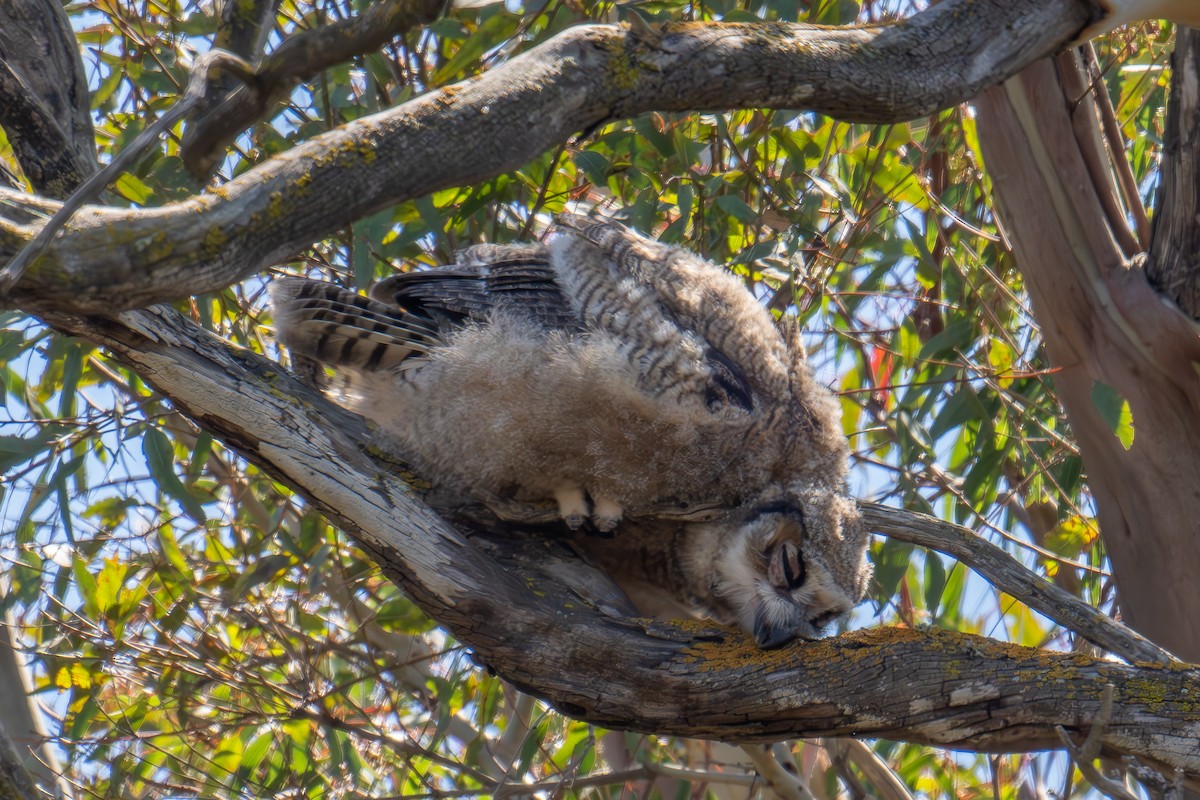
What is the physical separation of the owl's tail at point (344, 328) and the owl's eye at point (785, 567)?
2.72ft

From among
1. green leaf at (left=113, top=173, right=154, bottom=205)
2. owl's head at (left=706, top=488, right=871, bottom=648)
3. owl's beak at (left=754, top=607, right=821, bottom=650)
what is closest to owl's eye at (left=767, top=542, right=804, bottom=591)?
owl's head at (left=706, top=488, right=871, bottom=648)

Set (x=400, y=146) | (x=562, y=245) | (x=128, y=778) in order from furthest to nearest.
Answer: (x=128, y=778)
(x=562, y=245)
(x=400, y=146)

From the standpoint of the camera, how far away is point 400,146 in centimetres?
161

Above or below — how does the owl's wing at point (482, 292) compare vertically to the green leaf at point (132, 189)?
below

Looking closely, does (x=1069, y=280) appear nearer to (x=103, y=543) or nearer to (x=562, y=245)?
(x=562, y=245)

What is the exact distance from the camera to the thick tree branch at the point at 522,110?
1394mm

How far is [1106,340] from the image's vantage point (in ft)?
9.41

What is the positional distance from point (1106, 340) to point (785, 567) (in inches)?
43.3

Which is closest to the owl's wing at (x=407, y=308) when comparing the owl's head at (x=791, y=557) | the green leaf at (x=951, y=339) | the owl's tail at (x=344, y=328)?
the owl's tail at (x=344, y=328)

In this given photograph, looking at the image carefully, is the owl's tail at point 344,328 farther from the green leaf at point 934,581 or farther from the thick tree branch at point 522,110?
the green leaf at point 934,581

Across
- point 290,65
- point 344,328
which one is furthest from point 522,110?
point 344,328

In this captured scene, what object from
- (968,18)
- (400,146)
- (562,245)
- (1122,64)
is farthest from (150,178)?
(1122,64)

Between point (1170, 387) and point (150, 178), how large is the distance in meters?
2.55

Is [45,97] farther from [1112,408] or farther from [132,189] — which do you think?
[1112,408]
